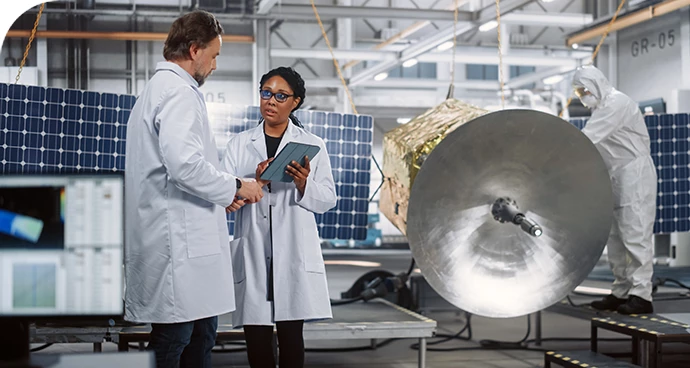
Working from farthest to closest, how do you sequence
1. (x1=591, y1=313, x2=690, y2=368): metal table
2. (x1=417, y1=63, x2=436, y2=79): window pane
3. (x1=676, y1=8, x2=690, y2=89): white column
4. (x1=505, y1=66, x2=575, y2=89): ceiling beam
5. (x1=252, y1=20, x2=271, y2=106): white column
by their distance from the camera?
(x1=417, y1=63, x2=436, y2=79): window pane → (x1=505, y1=66, x2=575, y2=89): ceiling beam → (x1=252, y1=20, x2=271, y2=106): white column → (x1=676, y1=8, x2=690, y2=89): white column → (x1=591, y1=313, x2=690, y2=368): metal table

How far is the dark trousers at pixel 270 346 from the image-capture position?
10.1 ft

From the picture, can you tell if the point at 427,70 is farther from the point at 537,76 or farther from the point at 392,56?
A: the point at 392,56

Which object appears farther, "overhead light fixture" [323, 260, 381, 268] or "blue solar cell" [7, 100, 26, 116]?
"overhead light fixture" [323, 260, 381, 268]

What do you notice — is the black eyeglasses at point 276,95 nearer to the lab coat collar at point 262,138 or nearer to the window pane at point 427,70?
the lab coat collar at point 262,138

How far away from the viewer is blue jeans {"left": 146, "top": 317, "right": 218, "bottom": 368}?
2.49 meters

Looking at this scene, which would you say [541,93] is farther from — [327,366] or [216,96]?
[327,366]

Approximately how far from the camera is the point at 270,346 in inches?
122

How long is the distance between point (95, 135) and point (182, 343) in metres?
2.39

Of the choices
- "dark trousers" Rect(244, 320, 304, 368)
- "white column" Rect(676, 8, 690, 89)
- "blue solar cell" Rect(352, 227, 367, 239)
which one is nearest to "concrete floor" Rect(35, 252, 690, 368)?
"blue solar cell" Rect(352, 227, 367, 239)

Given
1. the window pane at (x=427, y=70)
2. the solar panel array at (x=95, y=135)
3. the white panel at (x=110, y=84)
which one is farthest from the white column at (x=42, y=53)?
the window pane at (x=427, y=70)

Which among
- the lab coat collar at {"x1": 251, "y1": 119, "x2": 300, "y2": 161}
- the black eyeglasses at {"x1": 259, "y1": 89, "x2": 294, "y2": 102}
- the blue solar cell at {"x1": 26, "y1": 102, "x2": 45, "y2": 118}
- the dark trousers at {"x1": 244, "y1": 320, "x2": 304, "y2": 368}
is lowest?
the dark trousers at {"x1": 244, "y1": 320, "x2": 304, "y2": 368}

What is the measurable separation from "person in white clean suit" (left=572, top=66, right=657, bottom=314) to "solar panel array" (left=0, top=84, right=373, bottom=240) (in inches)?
63.6

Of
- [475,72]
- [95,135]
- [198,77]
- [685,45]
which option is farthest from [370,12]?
[475,72]

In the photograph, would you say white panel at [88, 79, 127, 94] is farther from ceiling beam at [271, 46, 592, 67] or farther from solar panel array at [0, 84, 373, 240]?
solar panel array at [0, 84, 373, 240]
